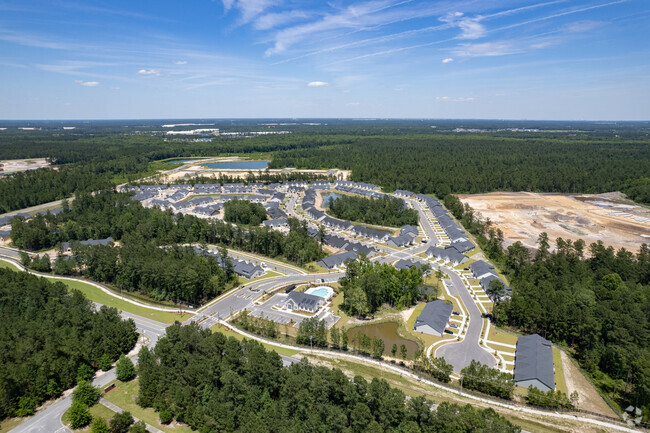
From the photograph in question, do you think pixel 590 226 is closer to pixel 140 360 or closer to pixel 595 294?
pixel 595 294

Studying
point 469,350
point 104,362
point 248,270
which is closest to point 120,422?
point 104,362

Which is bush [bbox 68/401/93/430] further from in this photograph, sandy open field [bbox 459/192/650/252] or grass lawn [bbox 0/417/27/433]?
sandy open field [bbox 459/192/650/252]

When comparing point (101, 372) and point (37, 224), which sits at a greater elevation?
point (37, 224)

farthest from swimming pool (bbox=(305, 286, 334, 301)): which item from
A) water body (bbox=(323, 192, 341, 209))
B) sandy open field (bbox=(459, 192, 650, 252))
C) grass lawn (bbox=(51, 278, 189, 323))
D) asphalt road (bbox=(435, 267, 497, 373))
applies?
water body (bbox=(323, 192, 341, 209))

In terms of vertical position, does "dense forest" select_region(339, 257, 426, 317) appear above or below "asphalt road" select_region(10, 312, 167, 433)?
above

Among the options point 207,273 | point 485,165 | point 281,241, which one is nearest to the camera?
point 207,273

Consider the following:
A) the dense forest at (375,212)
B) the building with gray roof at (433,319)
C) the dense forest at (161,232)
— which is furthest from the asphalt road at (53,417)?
the dense forest at (375,212)

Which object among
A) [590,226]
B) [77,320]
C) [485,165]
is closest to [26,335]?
[77,320]
